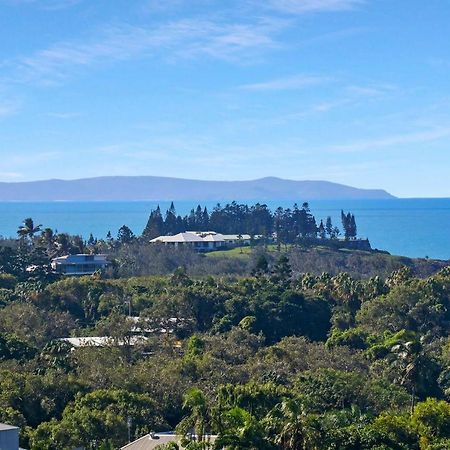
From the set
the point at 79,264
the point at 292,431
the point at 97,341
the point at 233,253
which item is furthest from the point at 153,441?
the point at 233,253

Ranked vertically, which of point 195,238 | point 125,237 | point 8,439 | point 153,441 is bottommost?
point 153,441

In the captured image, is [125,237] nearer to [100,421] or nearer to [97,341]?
[97,341]

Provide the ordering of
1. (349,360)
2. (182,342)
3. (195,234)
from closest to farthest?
(349,360), (182,342), (195,234)

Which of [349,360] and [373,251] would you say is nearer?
[349,360]

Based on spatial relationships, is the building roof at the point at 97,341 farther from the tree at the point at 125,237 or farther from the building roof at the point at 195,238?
the building roof at the point at 195,238

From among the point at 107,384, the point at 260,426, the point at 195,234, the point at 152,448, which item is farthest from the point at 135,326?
the point at 195,234

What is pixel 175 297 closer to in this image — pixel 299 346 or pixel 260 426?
pixel 299 346

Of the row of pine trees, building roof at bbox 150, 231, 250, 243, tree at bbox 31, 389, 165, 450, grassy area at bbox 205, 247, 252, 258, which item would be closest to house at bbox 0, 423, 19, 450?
tree at bbox 31, 389, 165, 450
